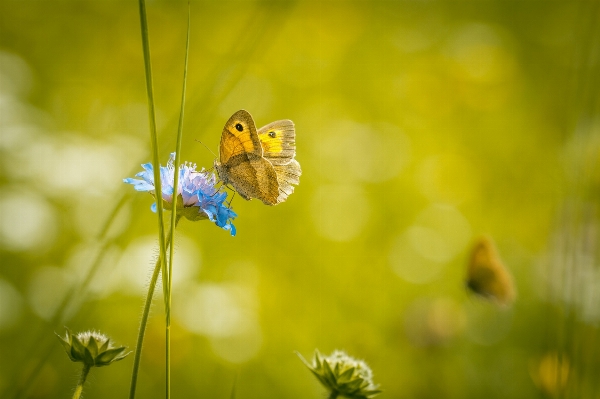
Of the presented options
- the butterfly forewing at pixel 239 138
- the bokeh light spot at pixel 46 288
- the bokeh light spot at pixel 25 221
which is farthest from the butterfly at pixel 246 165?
the bokeh light spot at pixel 25 221

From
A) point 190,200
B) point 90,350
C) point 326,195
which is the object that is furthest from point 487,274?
point 326,195

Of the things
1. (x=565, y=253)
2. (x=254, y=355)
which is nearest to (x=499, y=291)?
(x=565, y=253)

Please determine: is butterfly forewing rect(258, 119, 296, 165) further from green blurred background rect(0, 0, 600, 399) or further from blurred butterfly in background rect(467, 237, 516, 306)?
blurred butterfly in background rect(467, 237, 516, 306)

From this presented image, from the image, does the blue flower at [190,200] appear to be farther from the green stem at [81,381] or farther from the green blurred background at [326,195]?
the green stem at [81,381]

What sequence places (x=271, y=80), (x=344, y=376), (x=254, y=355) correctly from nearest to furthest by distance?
1. (x=344, y=376)
2. (x=254, y=355)
3. (x=271, y=80)

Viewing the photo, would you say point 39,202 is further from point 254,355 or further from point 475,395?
point 475,395

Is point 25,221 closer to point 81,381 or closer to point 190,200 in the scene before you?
point 190,200

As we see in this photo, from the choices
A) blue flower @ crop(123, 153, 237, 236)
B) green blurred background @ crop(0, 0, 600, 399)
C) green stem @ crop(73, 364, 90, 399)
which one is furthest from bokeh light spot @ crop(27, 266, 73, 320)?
green stem @ crop(73, 364, 90, 399)

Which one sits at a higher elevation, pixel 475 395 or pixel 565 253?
pixel 475 395
